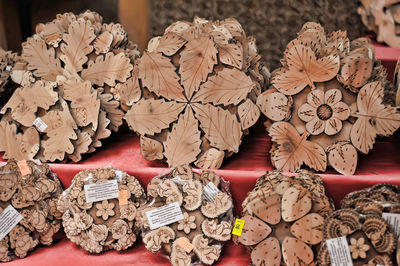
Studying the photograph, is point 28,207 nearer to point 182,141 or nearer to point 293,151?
point 182,141

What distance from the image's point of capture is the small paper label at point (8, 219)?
5.97ft

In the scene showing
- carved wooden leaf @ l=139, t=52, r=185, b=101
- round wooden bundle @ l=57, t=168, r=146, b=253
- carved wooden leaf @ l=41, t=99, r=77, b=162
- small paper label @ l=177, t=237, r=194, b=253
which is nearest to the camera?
small paper label @ l=177, t=237, r=194, b=253

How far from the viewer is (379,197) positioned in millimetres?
1566

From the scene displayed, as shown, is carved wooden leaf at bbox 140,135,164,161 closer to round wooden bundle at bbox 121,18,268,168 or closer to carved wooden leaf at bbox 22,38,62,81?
round wooden bundle at bbox 121,18,268,168

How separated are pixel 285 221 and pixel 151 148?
2.13ft

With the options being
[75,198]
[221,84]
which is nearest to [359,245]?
[221,84]

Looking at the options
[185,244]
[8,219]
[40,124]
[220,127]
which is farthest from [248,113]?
[8,219]

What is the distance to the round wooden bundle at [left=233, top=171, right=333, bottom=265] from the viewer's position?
157cm

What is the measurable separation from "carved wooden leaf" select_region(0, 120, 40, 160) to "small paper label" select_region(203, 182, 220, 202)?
2.75 feet

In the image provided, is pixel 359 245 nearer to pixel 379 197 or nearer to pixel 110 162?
pixel 379 197

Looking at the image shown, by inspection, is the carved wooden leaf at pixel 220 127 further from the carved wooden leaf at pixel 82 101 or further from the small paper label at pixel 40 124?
the small paper label at pixel 40 124

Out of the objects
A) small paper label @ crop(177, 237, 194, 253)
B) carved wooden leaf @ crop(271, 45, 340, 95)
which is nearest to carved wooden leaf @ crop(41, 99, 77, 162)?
small paper label @ crop(177, 237, 194, 253)

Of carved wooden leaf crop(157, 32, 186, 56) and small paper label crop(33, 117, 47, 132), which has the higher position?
carved wooden leaf crop(157, 32, 186, 56)

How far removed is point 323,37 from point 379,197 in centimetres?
75
